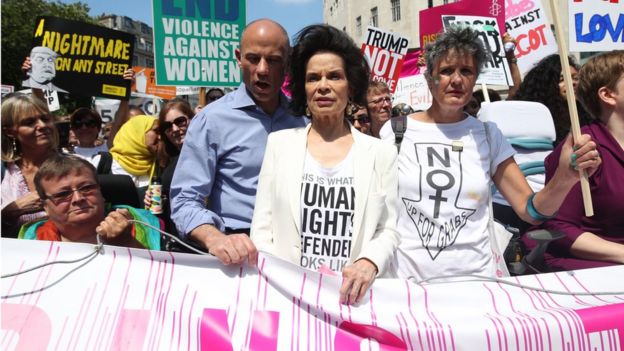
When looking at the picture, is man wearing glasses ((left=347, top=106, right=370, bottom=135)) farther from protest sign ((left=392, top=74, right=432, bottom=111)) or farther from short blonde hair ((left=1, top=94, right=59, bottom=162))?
protest sign ((left=392, top=74, right=432, bottom=111))

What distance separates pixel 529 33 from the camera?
6508mm

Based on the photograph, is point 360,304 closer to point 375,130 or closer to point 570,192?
point 570,192

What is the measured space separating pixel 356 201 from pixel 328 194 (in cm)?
11

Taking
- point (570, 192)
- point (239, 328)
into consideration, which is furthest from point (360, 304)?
point (570, 192)

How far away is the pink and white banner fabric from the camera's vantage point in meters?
1.84

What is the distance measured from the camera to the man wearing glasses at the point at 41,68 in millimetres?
5816

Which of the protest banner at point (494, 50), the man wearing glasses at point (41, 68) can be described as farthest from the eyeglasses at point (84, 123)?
the protest banner at point (494, 50)

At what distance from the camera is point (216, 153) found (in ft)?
8.39

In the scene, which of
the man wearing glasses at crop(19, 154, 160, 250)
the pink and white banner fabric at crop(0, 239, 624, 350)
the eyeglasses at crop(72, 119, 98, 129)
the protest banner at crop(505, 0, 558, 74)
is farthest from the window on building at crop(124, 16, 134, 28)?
the pink and white banner fabric at crop(0, 239, 624, 350)

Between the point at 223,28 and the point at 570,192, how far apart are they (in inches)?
132

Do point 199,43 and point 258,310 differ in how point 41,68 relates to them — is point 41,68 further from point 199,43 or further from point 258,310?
point 258,310

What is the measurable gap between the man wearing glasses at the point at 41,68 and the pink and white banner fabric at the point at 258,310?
4.50 meters

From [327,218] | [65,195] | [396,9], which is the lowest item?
[327,218]

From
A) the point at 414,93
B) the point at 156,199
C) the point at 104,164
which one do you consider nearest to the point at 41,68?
the point at 104,164
